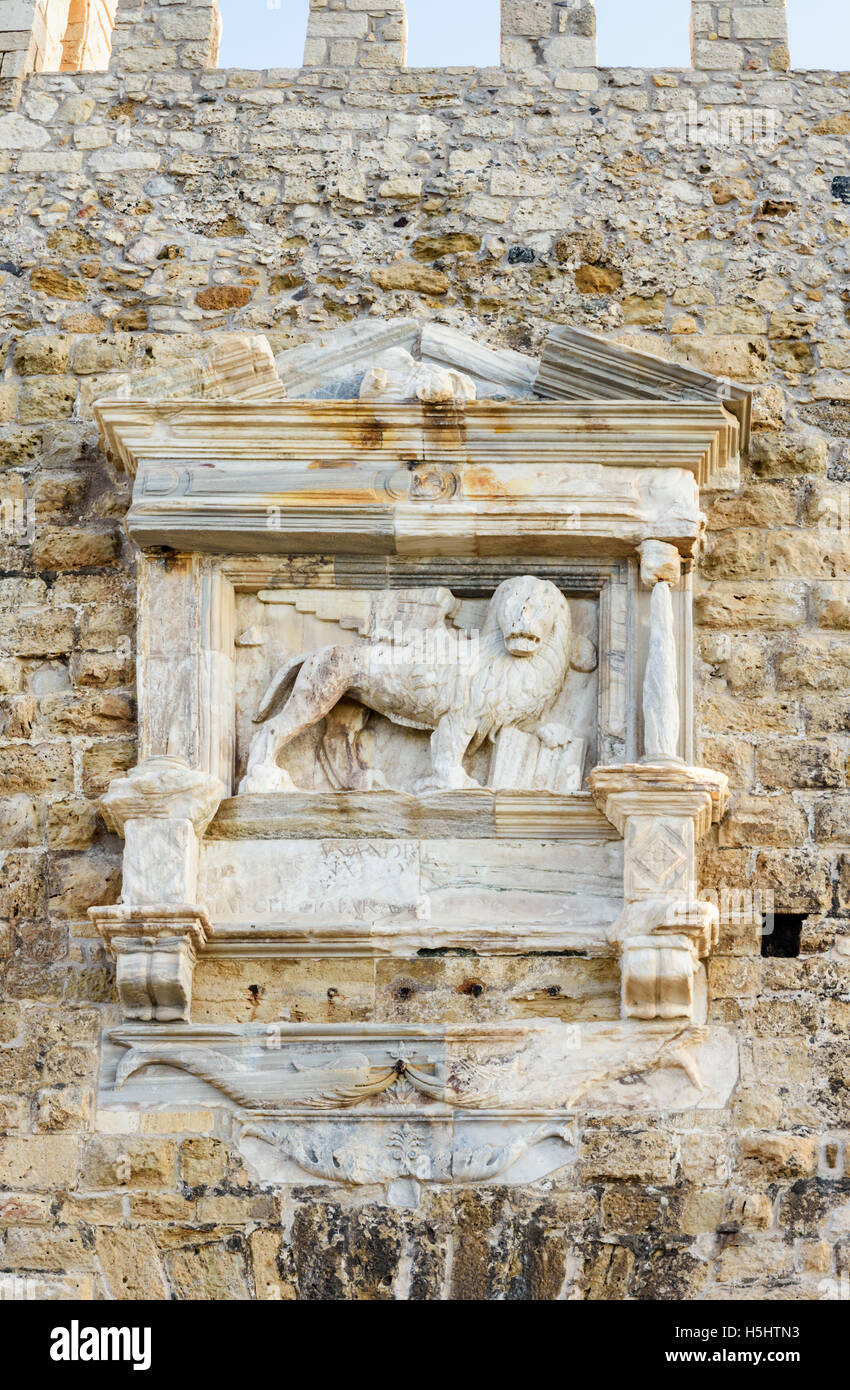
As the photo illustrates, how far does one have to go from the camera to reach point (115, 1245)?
18.2 ft

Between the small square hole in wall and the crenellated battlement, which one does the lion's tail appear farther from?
the crenellated battlement

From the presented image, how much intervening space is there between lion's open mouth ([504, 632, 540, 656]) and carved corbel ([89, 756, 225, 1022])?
31.4 inches

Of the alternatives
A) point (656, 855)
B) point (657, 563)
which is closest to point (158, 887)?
point (656, 855)

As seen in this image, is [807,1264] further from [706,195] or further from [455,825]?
[706,195]

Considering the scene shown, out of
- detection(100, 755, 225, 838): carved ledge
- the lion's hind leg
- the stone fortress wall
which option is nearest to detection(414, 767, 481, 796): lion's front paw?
the lion's hind leg

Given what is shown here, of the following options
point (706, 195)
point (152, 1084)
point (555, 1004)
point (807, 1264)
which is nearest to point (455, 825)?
point (555, 1004)

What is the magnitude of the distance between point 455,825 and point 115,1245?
128cm

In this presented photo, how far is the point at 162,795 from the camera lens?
580 cm

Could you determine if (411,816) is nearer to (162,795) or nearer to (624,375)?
(162,795)

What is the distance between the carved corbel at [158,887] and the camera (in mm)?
5668

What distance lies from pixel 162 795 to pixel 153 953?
15.2 inches
